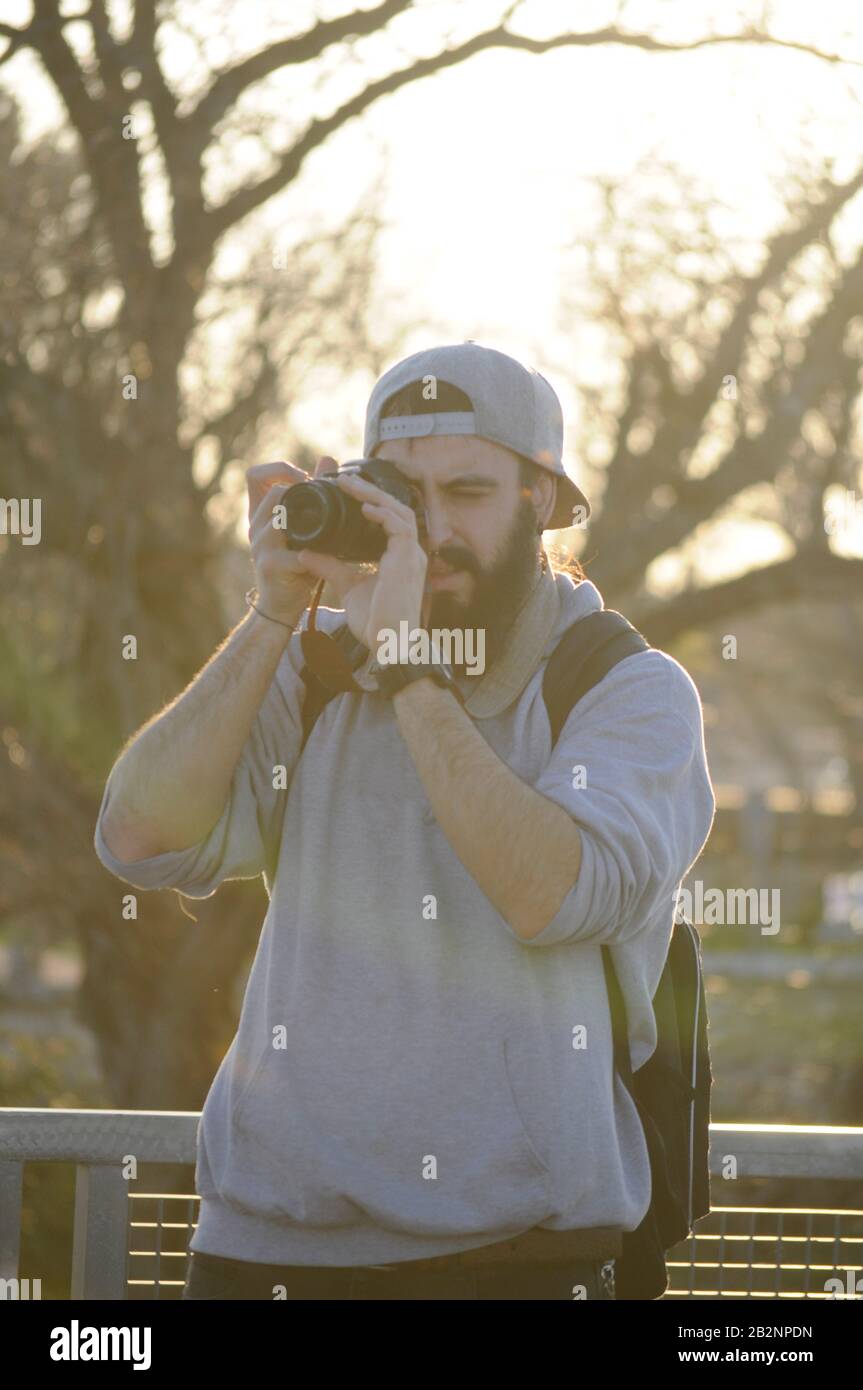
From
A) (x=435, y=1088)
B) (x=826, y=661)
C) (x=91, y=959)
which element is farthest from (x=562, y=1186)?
(x=826, y=661)

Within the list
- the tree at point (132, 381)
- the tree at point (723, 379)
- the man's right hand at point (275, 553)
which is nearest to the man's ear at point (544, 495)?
the man's right hand at point (275, 553)

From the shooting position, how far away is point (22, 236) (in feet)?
23.7

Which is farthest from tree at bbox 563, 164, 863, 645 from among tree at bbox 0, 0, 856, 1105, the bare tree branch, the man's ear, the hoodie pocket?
the hoodie pocket

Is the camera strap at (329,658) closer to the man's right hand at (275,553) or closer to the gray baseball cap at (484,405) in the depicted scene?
the man's right hand at (275,553)

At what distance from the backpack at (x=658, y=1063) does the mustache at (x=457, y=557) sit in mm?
156

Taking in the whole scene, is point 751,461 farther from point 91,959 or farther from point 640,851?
point 640,851

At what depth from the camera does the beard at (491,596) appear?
251 centimetres

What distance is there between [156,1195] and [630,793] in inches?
39.0

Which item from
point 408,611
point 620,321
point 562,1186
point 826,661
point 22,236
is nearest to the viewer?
point 562,1186

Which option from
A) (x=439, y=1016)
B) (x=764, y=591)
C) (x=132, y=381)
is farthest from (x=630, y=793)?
(x=764, y=591)

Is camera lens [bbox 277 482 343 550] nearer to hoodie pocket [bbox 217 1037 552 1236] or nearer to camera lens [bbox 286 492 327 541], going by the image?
camera lens [bbox 286 492 327 541]

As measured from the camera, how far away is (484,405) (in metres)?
2.50

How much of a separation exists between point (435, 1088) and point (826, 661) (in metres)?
22.3

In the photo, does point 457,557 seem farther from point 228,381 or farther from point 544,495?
point 228,381
